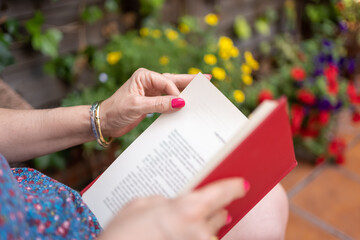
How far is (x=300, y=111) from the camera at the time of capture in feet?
6.28

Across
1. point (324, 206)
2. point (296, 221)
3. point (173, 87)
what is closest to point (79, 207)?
point (173, 87)

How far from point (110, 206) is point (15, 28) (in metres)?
1.16

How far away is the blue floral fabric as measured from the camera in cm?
60

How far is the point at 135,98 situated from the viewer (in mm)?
856

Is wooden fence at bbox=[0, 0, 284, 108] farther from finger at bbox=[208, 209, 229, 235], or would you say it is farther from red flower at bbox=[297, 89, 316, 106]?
finger at bbox=[208, 209, 229, 235]

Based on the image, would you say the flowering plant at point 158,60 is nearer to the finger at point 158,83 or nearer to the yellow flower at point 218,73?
the yellow flower at point 218,73

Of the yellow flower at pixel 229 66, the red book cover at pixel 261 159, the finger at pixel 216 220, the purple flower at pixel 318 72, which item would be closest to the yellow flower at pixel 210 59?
the yellow flower at pixel 229 66

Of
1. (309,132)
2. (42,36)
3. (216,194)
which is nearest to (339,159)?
(309,132)

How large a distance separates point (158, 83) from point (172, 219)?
484 mm

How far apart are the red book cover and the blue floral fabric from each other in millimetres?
352

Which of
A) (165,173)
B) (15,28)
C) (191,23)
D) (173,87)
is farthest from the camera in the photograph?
(191,23)

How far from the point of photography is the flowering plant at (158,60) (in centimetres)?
163

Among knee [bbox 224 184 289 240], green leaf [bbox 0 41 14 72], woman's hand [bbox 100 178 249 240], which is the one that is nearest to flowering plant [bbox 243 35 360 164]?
knee [bbox 224 184 289 240]

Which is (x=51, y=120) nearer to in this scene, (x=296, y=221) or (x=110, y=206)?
(x=110, y=206)
